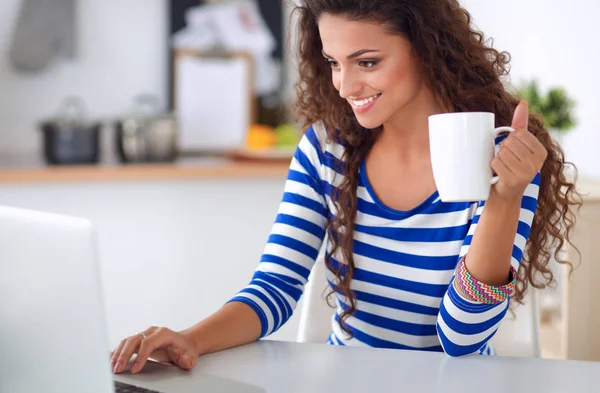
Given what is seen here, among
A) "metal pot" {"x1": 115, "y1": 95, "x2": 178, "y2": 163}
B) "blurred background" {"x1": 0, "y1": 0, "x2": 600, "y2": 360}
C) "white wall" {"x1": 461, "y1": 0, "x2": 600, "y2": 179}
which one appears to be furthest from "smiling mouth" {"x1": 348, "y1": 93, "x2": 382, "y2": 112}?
"metal pot" {"x1": 115, "y1": 95, "x2": 178, "y2": 163}

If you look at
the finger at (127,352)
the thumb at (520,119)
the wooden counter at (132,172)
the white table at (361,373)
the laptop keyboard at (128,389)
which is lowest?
the white table at (361,373)

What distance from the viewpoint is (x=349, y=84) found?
124 cm

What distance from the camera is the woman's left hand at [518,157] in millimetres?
988

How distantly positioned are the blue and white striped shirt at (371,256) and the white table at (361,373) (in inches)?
6.7

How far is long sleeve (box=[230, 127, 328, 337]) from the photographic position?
1.31 meters

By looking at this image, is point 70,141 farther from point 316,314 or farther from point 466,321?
point 466,321

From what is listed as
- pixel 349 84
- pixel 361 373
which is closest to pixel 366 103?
pixel 349 84

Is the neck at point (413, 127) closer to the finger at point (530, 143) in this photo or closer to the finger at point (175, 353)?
the finger at point (530, 143)

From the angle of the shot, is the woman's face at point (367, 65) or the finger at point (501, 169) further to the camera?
the woman's face at point (367, 65)

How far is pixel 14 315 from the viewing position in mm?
756

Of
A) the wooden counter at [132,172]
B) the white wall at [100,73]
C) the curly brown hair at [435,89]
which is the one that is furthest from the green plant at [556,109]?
the white wall at [100,73]

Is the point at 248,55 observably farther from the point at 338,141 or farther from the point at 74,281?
the point at 74,281

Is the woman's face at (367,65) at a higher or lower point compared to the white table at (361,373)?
higher

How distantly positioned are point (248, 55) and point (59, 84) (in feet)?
2.45
